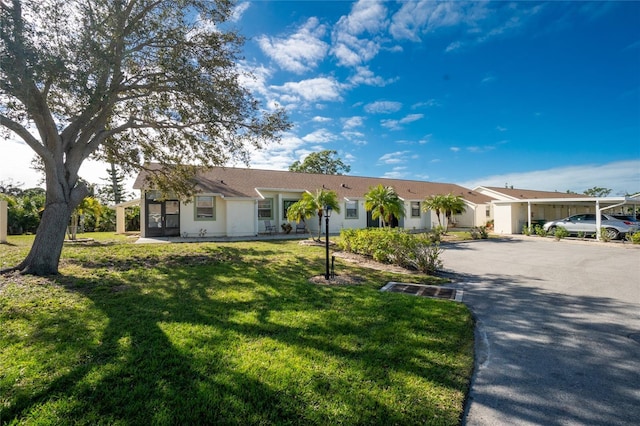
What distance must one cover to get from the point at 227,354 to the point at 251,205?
621 inches

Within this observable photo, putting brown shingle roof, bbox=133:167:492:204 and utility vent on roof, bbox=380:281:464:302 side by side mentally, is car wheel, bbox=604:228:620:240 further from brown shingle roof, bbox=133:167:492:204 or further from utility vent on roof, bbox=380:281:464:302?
utility vent on roof, bbox=380:281:464:302

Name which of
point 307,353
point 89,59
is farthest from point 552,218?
point 89,59

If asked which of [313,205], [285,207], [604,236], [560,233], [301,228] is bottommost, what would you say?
[604,236]

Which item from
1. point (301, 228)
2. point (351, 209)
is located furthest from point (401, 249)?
point (351, 209)

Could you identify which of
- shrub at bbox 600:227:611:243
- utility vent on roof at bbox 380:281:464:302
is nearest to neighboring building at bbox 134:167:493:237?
shrub at bbox 600:227:611:243

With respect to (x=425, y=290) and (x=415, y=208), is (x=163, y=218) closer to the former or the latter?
(x=425, y=290)

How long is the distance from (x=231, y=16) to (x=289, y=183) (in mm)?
13621

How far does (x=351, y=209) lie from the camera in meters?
22.5

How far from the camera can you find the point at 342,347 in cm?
351

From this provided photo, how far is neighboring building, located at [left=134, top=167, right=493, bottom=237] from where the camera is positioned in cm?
1722

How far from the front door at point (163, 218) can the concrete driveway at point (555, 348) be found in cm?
1578

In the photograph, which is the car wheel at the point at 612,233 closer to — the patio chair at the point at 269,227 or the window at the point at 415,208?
the window at the point at 415,208

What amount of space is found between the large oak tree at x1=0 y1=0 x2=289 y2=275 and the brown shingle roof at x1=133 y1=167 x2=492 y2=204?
247 inches

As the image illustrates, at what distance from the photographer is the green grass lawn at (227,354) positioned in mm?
2402
